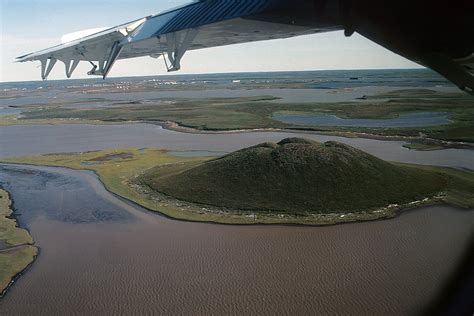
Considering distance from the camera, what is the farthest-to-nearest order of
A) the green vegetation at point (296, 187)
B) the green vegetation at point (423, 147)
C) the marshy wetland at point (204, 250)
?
the green vegetation at point (423, 147) < the green vegetation at point (296, 187) < the marshy wetland at point (204, 250)

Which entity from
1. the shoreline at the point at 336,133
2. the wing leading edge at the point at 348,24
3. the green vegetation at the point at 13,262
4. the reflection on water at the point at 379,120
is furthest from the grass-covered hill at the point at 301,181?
the reflection on water at the point at 379,120

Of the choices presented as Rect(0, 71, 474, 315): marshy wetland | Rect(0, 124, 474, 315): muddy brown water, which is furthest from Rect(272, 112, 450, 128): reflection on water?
Rect(0, 124, 474, 315): muddy brown water

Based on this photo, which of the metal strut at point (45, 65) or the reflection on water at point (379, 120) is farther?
the reflection on water at point (379, 120)

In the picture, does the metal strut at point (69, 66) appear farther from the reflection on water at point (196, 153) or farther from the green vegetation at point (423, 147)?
the green vegetation at point (423, 147)

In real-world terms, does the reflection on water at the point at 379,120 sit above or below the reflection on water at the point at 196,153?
above

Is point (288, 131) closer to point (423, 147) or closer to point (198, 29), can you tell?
point (423, 147)
